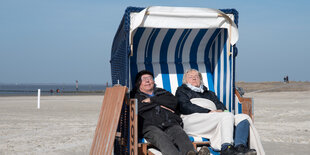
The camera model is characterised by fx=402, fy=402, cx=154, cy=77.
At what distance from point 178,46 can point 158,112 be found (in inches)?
80.7

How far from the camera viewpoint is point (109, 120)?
4695 mm

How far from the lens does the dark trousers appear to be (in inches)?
169

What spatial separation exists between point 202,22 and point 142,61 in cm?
131

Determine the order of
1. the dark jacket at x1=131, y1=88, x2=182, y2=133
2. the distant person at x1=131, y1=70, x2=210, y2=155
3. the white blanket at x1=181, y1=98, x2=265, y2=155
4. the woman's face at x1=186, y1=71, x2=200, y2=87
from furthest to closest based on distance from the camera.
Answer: the woman's face at x1=186, y1=71, x2=200, y2=87
the dark jacket at x1=131, y1=88, x2=182, y2=133
the white blanket at x1=181, y1=98, x2=265, y2=155
the distant person at x1=131, y1=70, x2=210, y2=155

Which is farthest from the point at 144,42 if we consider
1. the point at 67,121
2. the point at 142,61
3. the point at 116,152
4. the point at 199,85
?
the point at 67,121

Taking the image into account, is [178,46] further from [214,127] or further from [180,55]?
[214,127]

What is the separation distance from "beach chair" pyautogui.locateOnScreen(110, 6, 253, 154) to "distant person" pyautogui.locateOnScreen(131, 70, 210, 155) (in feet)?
0.61

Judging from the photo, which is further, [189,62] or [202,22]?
[189,62]

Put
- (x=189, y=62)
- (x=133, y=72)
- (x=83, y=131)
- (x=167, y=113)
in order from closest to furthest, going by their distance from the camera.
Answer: (x=167, y=113) → (x=133, y=72) → (x=189, y=62) → (x=83, y=131)

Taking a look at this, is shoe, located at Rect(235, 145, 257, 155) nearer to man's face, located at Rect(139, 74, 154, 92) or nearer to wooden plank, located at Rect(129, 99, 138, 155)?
wooden plank, located at Rect(129, 99, 138, 155)

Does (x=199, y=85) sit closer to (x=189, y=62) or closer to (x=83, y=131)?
(x=189, y=62)

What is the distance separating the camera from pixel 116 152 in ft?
18.3

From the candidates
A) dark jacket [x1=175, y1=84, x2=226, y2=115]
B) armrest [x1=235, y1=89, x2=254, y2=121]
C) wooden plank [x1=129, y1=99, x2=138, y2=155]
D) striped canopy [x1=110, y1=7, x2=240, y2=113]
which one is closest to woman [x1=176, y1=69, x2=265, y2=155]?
dark jacket [x1=175, y1=84, x2=226, y2=115]

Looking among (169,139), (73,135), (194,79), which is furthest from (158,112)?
(73,135)
